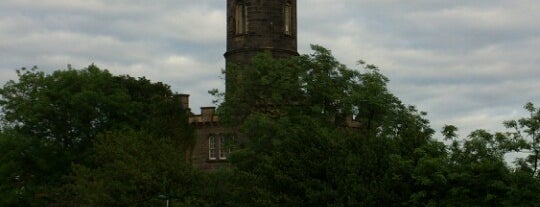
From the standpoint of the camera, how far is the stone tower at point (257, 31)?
202 feet

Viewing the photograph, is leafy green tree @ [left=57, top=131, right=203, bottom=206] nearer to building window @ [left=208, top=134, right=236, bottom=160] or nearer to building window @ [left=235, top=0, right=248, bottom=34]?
building window @ [left=208, top=134, right=236, bottom=160]

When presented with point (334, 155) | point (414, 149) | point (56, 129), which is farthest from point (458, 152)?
point (56, 129)

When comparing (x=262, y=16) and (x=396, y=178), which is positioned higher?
(x=262, y=16)

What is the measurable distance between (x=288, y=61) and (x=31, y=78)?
686 inches

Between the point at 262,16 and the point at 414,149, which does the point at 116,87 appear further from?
the point at 414,149

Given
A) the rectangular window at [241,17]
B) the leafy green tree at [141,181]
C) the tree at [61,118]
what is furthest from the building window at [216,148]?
the leafy green tree at [141,181]

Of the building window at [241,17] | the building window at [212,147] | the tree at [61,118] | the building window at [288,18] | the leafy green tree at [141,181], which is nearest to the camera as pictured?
A: the leafy green tree at [141,181]

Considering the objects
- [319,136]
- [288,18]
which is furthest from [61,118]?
[319,136]

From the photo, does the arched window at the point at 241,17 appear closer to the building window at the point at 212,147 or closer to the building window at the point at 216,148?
the building window at the point at 216,148

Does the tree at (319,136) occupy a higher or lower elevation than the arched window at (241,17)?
lower

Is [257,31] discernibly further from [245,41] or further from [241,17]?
[241,17]

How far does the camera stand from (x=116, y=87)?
192ft

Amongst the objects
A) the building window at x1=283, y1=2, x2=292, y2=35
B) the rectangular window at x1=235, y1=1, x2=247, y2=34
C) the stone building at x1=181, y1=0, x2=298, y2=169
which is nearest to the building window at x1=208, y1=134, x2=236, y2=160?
the stone building at x1=181, y1=0, x2=298, y2=169

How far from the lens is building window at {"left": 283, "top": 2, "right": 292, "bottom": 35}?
63.0 metres
